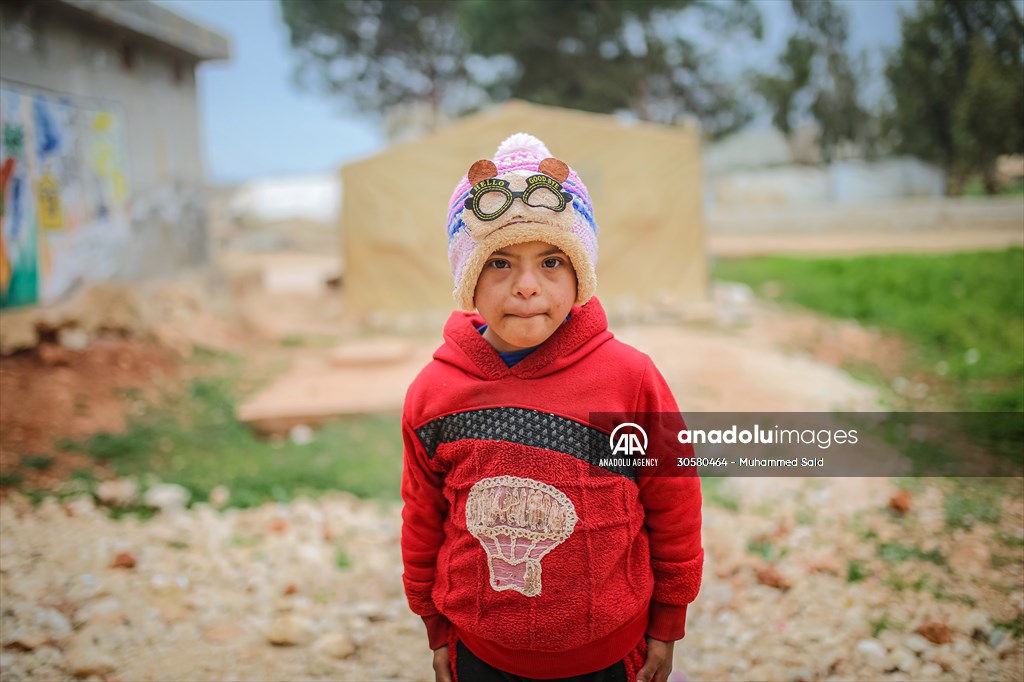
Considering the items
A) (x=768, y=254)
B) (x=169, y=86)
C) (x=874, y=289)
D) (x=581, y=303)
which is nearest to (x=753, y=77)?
(x=768, y=254)

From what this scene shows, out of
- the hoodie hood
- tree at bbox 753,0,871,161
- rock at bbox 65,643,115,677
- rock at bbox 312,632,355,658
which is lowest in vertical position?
rock at bbox 312,632,355,658

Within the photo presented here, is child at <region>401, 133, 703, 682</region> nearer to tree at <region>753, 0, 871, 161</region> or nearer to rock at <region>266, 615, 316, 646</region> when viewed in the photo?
rock at <region>266, 615, 316, 646</region>

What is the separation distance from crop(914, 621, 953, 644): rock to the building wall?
4162 millimetres

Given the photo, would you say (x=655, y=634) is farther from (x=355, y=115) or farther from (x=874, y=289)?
(x=355, y=115)

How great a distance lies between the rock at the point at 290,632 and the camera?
2.44 m

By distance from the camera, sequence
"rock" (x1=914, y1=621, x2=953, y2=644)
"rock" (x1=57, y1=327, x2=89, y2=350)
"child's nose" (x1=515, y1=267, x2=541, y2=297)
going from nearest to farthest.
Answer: "child's nose" (x1=515, y1=267, x2=541, y2=297)
"rock" (x1=914, y1=621, x2=953, y2=644)
"rock" (x1=57, y1=327, x2=89, y2=350)

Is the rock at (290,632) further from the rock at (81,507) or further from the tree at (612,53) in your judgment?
the tree at (612,53)

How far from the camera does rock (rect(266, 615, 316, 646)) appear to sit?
244cm

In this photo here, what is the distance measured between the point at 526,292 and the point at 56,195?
3.91 metres

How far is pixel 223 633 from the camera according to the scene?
8.14ft

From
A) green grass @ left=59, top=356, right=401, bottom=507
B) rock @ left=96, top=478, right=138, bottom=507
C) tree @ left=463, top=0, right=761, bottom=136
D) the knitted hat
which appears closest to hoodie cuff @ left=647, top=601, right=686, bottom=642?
the knitted hat

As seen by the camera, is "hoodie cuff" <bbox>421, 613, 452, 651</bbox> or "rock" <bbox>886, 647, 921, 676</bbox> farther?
"rock" <bbox>886, 647, 921, 676</bbox>

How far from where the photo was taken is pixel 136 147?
209 inches

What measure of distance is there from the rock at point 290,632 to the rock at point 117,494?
4.36 feet
